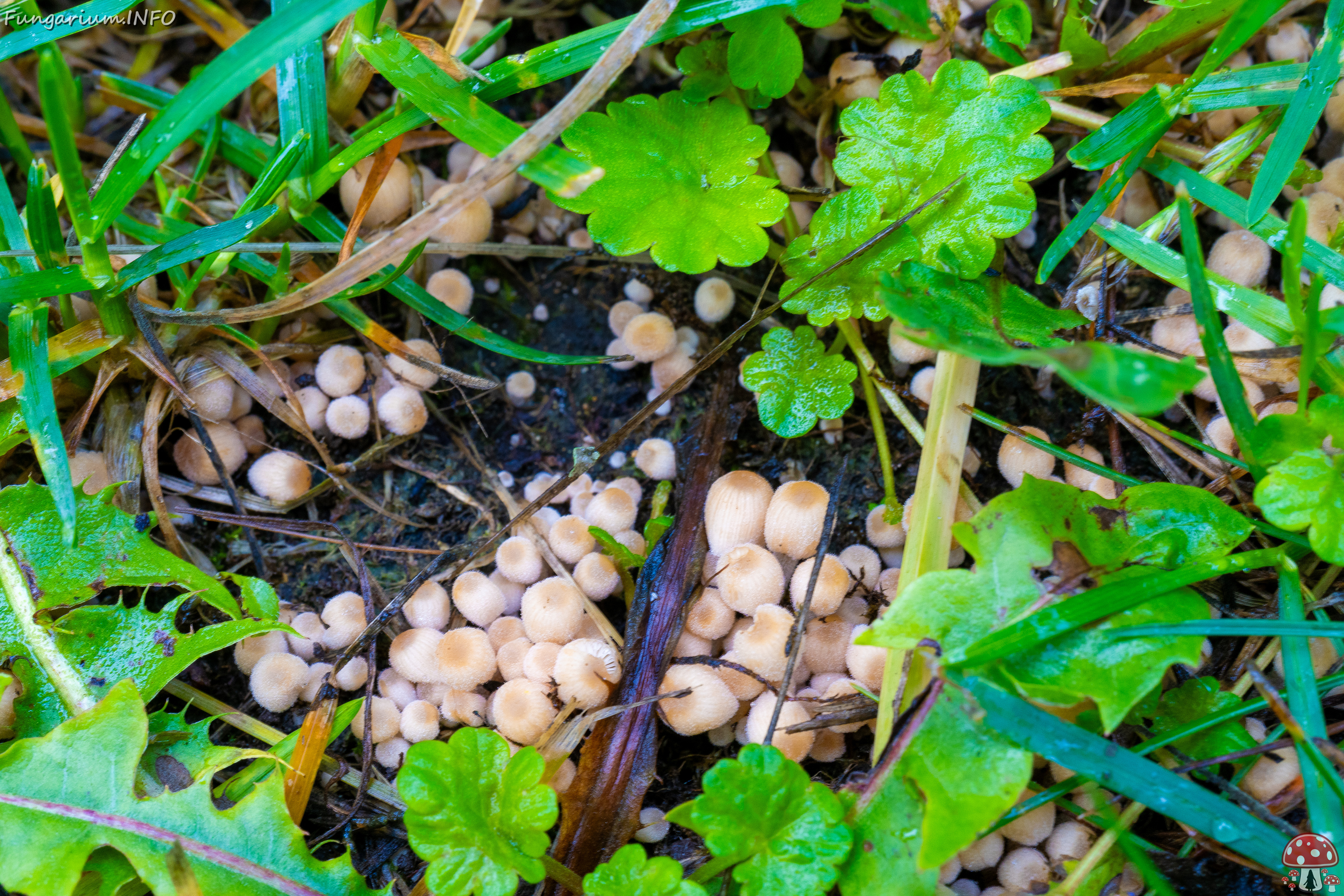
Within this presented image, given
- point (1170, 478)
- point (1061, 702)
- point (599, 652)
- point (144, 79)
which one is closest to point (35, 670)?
point (599, 652)

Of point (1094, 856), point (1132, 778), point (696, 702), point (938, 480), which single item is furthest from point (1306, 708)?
point (696, 702)

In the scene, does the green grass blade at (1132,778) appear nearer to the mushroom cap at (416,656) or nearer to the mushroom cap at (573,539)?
the mushroom cap at (573,539)

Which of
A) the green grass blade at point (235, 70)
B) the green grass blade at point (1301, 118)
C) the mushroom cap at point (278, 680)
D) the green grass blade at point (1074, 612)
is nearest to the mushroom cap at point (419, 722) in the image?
the mushroom cap at point (278, 680)

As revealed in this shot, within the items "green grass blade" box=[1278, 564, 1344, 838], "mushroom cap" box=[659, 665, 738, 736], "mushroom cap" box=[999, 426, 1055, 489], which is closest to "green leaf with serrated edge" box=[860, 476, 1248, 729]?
"green grass blade" box=[1278, 564, 1344, 838]

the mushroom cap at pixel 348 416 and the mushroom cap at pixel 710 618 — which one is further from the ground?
the mushroom cap at pixel 348 416

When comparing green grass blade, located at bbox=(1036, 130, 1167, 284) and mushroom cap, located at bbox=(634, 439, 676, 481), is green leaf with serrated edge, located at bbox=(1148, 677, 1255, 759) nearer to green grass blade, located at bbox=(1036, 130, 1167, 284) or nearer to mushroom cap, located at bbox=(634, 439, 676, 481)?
green grass blade, located at bbox=(1036, 130, 1167, 284)
